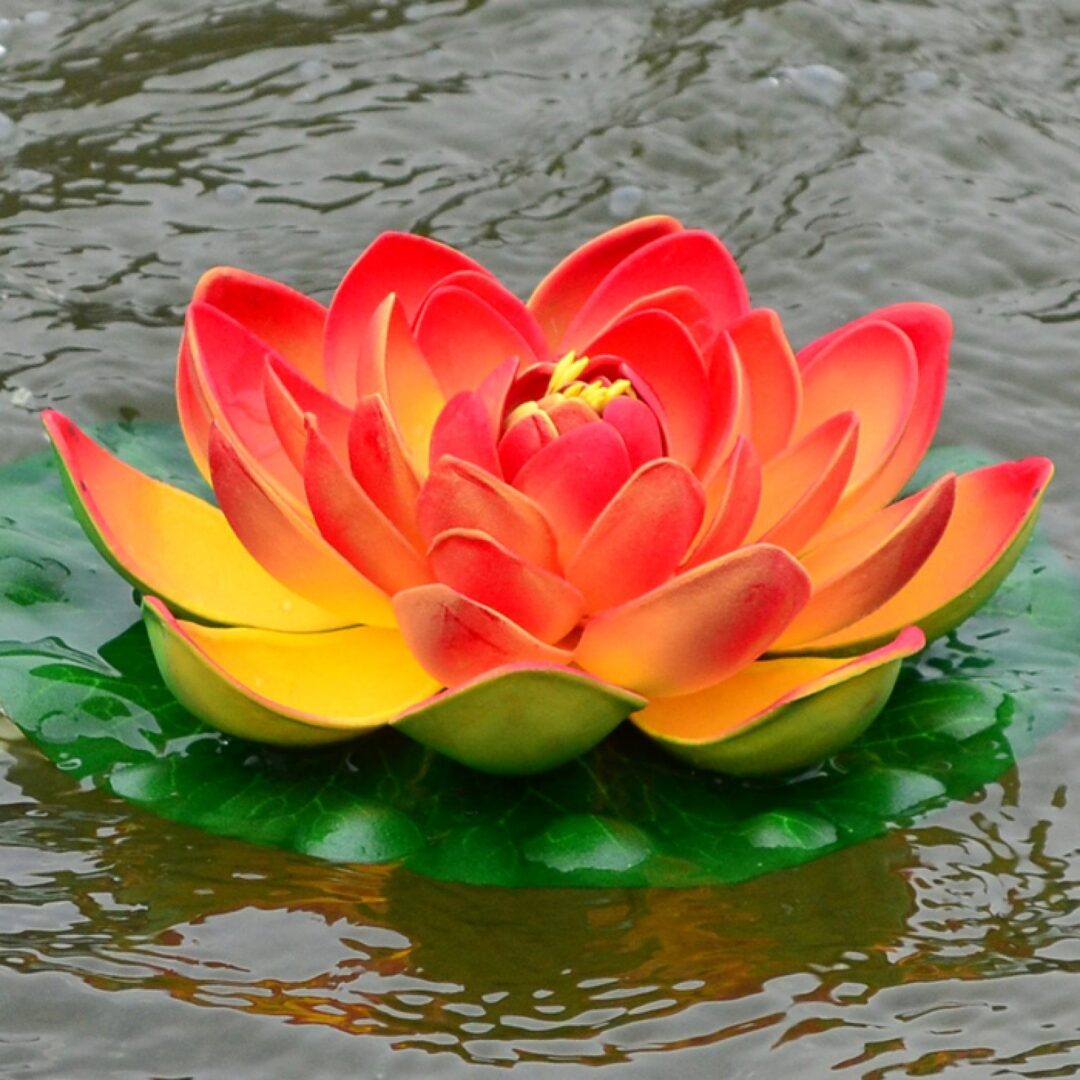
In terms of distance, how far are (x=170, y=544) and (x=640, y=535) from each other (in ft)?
1.56

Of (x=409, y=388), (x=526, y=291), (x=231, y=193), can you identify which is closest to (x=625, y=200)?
(x=526, y=291)

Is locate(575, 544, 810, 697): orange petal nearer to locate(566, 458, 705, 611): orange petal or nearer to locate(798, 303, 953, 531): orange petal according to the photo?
locate(566, 458, 705, 611): orange petal

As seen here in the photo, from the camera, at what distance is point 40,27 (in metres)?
3.00

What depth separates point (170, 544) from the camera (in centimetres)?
176

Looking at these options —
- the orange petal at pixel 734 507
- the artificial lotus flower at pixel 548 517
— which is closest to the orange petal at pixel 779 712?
the artificial lotus flower at pixel 548 517

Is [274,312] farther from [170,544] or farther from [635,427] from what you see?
[635,427]

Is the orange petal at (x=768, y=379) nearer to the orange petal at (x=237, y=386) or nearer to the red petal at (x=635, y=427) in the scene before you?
the red petal at (x=635, y=427)

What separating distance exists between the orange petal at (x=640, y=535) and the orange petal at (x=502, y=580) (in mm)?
26

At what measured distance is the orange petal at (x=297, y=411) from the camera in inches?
65.4

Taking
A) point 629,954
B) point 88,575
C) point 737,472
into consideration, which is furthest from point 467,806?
point 88,575

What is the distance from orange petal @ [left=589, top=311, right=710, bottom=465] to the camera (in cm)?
173

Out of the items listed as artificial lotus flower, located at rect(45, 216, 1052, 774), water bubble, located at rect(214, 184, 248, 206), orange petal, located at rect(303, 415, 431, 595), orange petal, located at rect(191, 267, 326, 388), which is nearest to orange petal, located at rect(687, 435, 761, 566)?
artificial lotus flower, located at rect(45, 216, 1052, 774)

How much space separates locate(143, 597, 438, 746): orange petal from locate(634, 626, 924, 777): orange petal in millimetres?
217

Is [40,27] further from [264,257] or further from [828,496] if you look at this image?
[828,496]
